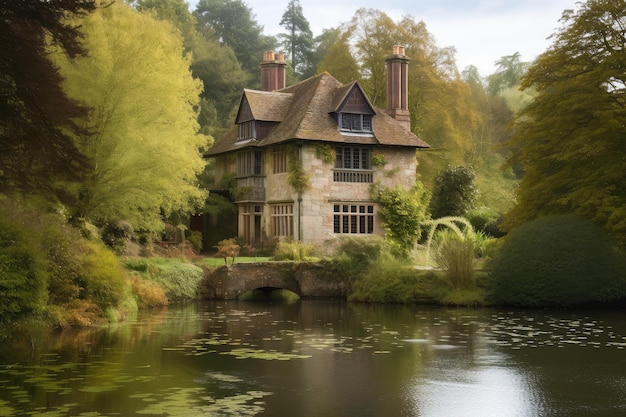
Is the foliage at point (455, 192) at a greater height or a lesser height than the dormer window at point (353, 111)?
lesser

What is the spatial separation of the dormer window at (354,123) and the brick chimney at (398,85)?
291cm

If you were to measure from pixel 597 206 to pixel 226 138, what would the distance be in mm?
23803

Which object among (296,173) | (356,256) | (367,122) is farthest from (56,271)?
(367,122)

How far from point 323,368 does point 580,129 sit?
15.2m

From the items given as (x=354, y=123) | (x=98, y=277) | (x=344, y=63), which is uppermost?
(x=344, y=63)

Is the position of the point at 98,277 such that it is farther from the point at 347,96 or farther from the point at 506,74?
the point at 506,74

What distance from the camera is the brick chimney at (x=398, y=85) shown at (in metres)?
39.6

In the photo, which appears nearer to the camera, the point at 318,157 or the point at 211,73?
the point at 318,157

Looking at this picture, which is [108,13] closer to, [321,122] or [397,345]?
[321,122]

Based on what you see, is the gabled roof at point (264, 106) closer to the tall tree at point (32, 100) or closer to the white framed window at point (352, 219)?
the white framed window at point (352, 219)

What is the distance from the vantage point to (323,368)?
13.8 m

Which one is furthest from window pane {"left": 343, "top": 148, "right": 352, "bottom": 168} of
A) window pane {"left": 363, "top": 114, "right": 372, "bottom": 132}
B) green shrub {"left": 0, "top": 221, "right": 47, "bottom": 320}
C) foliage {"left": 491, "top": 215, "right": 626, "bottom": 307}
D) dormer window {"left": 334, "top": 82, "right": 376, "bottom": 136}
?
green shrub {"left": 0, "top": 221, "right": 47, "bottom": 320}

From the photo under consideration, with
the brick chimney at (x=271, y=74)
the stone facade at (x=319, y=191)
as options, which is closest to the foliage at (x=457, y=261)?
the stone facade at (x=319, y=191)

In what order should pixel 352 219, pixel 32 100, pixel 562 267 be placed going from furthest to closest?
pixel 352 219 < pixel 562 267 < pixel 32 100
